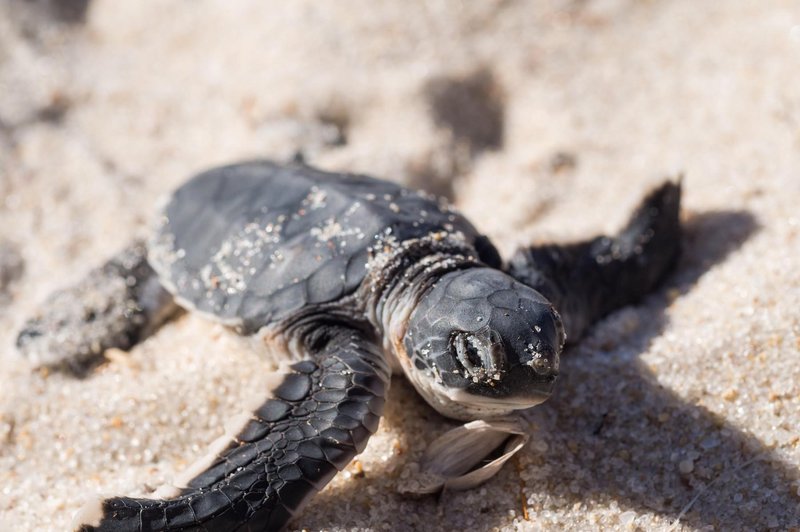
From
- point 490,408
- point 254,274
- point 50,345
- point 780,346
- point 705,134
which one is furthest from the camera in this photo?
point 705,134

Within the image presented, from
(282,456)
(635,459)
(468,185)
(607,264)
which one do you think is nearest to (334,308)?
(282,456)

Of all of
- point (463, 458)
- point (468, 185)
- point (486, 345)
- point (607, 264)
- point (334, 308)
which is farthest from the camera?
point (468, 185)

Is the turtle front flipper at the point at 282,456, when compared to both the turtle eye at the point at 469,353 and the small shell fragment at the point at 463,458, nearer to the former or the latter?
the small shell fragment at the point at 463,458

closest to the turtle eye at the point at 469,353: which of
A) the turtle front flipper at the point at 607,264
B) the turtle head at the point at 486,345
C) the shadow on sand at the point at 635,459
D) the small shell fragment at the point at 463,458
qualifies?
the turtle head at the point at 486,345

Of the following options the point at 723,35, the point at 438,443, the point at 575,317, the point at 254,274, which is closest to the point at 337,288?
the point at 254,274

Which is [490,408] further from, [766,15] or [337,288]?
[766,15]

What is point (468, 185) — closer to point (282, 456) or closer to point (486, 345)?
point (486, 345)
